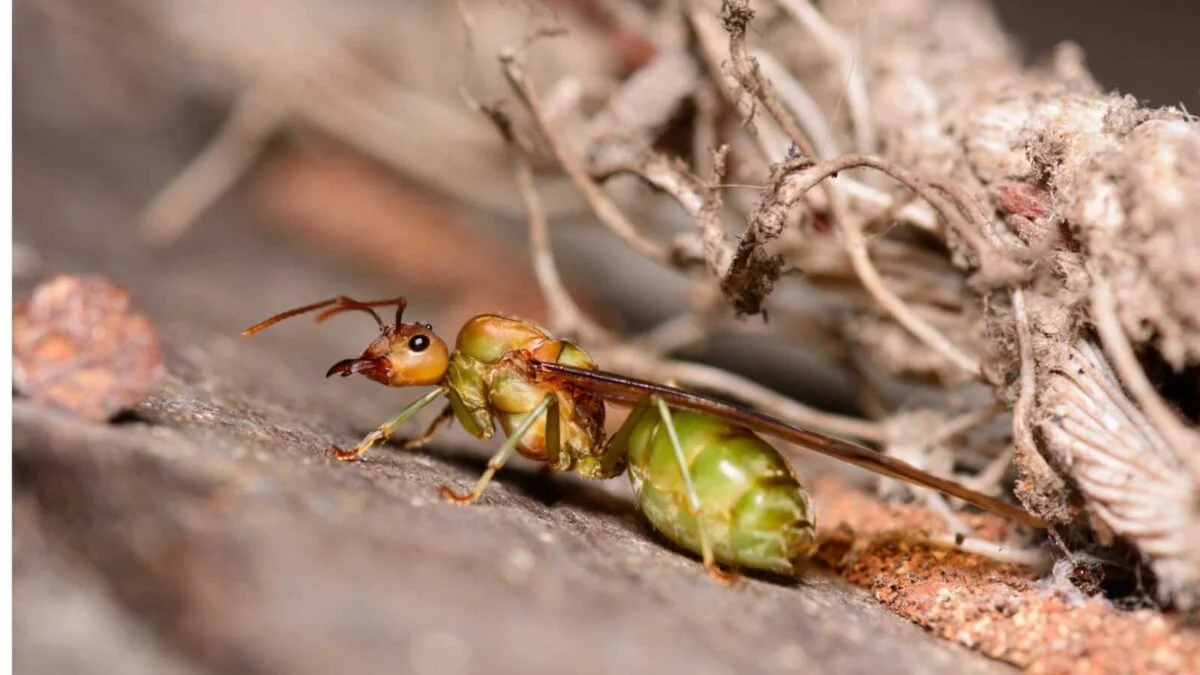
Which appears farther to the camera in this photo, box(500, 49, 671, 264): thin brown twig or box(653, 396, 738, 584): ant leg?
box(500, 49, 671, 264): thin brown twig

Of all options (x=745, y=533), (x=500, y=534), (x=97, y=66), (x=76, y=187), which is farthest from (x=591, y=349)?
(x=97, y=66)

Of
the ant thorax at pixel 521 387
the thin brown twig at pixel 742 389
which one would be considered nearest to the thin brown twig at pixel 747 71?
the ant thorax at pixel 521 387

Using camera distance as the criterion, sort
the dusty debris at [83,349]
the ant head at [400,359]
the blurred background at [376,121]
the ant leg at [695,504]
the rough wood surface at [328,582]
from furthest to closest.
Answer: the blurred background at [376,121]
the ant head at [400,359]
the ant leg at [695,504]
the dusty debris at [83,349]
the rough wood surface at [328,582]

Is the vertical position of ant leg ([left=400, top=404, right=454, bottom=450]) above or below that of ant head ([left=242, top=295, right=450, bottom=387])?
below

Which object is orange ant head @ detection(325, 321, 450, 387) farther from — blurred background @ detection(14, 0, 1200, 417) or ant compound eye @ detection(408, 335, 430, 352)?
blurred background @ detection(14, 0, 1200, 417)

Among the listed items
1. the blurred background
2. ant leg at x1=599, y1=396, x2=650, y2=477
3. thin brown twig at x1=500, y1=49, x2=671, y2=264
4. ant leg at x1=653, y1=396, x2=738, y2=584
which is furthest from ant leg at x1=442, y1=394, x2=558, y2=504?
the blurred background

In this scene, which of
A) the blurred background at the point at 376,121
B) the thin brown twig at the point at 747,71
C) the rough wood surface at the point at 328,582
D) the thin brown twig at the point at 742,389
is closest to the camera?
the rough wood surface at the point at 328,582

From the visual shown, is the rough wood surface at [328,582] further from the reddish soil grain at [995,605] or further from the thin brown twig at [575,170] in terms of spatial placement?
the thin brown twig at [575,170]

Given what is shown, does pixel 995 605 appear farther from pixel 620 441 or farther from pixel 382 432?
pixel 382 432
